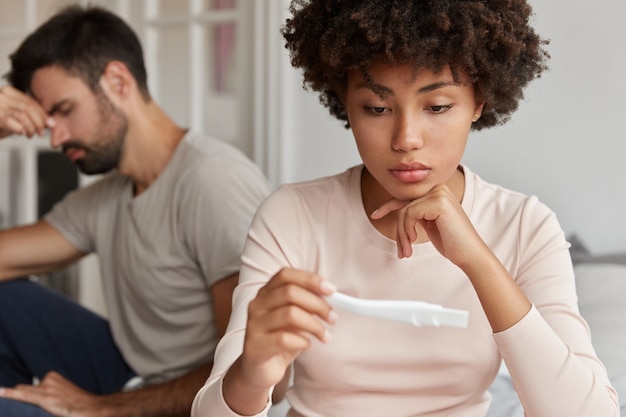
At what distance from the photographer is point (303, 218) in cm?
129

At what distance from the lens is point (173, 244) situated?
1771 millimetres

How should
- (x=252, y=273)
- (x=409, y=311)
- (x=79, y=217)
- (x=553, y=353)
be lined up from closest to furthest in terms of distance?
1. (x=409, y=311)
2. (x=553, y=353)
3. (x=252, y=273)
4. (x=79, y=217)

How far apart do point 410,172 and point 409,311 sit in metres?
0.30

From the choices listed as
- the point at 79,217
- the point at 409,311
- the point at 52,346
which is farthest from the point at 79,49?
the point at 409,311

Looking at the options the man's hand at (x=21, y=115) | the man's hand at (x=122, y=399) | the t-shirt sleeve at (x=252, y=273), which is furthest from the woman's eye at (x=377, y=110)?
the man's hand at (x=21, y=115)

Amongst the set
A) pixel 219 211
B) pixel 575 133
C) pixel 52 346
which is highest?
pixel 575 133

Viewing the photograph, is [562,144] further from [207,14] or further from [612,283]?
[207,14]

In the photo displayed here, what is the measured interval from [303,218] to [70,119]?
0.86 metres

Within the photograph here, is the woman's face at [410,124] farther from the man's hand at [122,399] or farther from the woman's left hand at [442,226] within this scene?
the man's hand at [122,399]

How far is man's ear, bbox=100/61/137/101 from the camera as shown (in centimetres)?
194

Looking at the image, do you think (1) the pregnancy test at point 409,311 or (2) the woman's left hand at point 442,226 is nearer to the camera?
(1) the pregnancy test at point 409,311

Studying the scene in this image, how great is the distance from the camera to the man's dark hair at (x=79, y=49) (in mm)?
1930

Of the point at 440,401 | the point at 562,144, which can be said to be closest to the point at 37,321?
the point at 440,401

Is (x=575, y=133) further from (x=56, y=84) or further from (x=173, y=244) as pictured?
(x=56, y=84)
